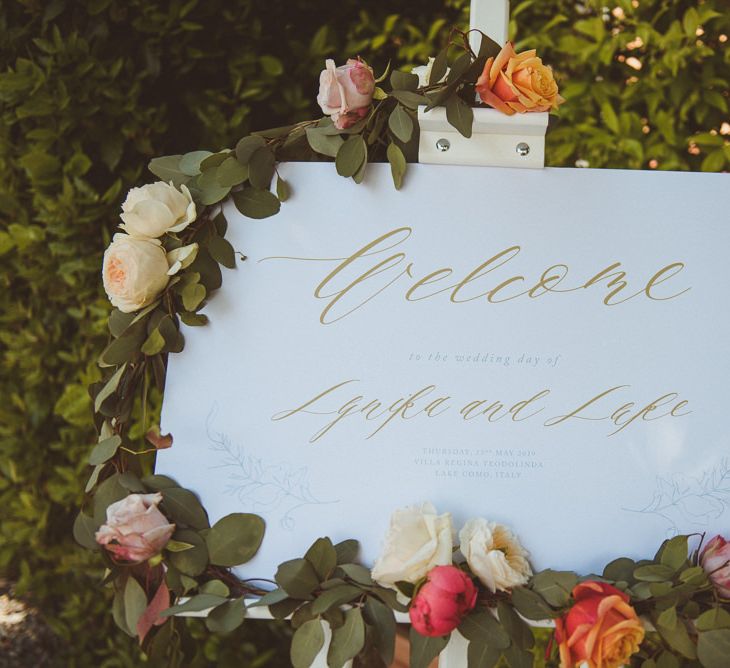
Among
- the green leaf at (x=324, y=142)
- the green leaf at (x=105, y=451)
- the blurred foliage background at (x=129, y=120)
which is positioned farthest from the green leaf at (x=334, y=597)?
the blurred foliage background at (x=129, y=120)

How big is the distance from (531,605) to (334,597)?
0.22 m

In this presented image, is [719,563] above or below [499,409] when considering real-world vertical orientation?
below

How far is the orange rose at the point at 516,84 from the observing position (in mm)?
807

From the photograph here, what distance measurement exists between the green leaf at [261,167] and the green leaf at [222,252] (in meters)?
0.08

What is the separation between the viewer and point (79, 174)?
134cm

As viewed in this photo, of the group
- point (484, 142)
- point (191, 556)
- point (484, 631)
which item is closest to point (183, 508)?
point (191, 556)

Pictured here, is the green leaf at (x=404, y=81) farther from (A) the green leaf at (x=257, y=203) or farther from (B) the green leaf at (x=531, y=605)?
(B) the green leaf at (x=531, y=605)

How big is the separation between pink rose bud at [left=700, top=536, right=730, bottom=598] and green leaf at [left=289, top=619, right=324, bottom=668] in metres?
0.45

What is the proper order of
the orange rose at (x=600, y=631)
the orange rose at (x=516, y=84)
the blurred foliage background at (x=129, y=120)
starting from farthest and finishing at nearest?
the blurred foliage background at (x=129, y=120) < the orange rose at (x=516, y=84) < the orange rose at (x=600, y=631)

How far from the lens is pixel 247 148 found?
0.86m

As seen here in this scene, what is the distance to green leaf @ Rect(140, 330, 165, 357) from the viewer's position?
33.7 inches

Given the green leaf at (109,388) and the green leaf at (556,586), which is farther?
the green leaf at (109,388)

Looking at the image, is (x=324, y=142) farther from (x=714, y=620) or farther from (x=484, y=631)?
(x=714, y=620)

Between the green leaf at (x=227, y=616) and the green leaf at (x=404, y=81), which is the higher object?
the green leaf at (x=404, y=81)
